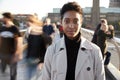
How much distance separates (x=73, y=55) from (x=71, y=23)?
251 mm

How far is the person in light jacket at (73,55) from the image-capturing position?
3160 mm

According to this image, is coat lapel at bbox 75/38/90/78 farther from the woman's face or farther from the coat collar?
the woman's face

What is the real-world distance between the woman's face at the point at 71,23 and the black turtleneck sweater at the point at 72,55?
5cm

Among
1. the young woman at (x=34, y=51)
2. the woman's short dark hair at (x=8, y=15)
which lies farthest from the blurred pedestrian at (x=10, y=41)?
the young woman at (x=34, y=51)

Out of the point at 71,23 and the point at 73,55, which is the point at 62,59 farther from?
the point at 71,23

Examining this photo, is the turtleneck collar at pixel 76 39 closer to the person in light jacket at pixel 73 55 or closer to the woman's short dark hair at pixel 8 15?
the person in light jacket at pixel 73 55

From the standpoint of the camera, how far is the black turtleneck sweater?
10.4 feet

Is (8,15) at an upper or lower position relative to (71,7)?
lower

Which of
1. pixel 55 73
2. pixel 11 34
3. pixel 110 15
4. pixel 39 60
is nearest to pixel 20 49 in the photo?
pixel 11 34

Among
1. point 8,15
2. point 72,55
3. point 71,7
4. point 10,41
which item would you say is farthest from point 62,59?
point 8,15

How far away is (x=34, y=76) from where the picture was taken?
9.01 meters

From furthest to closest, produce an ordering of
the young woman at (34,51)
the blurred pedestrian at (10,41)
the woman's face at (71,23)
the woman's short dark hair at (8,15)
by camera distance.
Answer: the young woman at (34,51)
the woman's short dark hair at (8,15)
the blurred pedestrian at (10,41)
the woman's face at (71,23)

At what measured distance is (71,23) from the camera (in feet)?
10.4

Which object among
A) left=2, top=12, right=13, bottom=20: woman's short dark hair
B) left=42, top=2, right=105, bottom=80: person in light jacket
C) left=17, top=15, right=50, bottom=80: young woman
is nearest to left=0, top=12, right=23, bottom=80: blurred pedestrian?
left=2, top=12, right=13, bottom=20: woman's short dark hair
